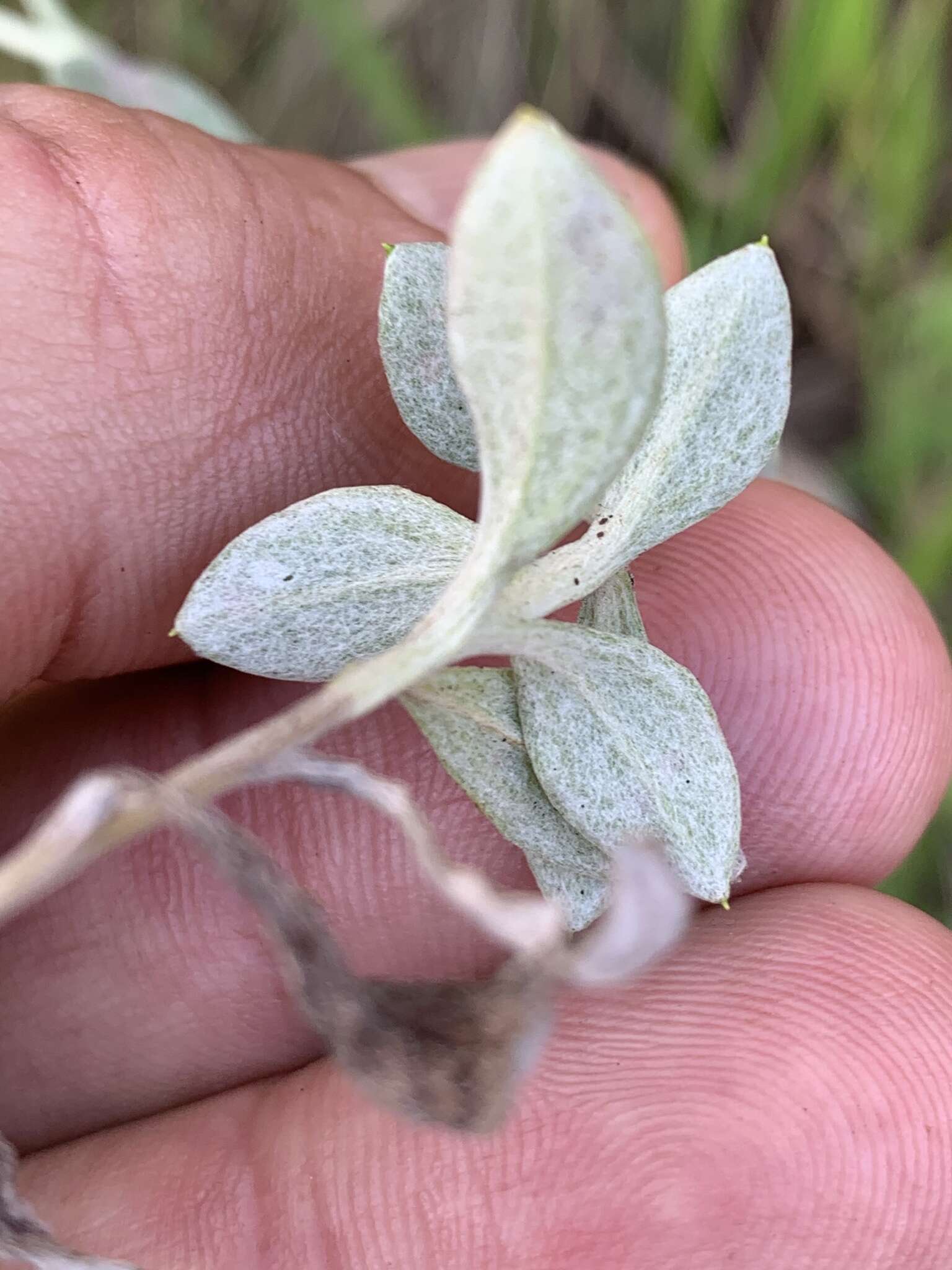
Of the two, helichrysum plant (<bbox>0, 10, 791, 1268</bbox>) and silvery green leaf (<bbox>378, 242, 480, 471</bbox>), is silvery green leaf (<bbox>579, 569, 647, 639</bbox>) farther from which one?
silvery green leaf (<bbox>378, 242, 480, 471</bbox>)

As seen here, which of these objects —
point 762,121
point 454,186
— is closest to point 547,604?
point 454,186

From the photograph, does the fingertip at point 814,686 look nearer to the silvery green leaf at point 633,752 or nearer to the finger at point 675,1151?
the finger at point 675,1151

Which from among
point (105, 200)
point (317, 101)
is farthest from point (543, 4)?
point (105, 200)

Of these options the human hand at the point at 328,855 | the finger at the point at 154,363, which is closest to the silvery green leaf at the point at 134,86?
the human hand at the point at 328,855

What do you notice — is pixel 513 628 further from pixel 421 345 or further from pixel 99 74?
pixel 99 74

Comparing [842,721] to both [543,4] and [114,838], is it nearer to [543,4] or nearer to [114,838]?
[114,838]

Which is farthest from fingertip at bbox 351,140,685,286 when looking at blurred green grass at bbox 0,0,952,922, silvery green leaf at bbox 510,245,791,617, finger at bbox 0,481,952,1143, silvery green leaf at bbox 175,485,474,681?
silvery green leaf at bbox 175,485,474,681
